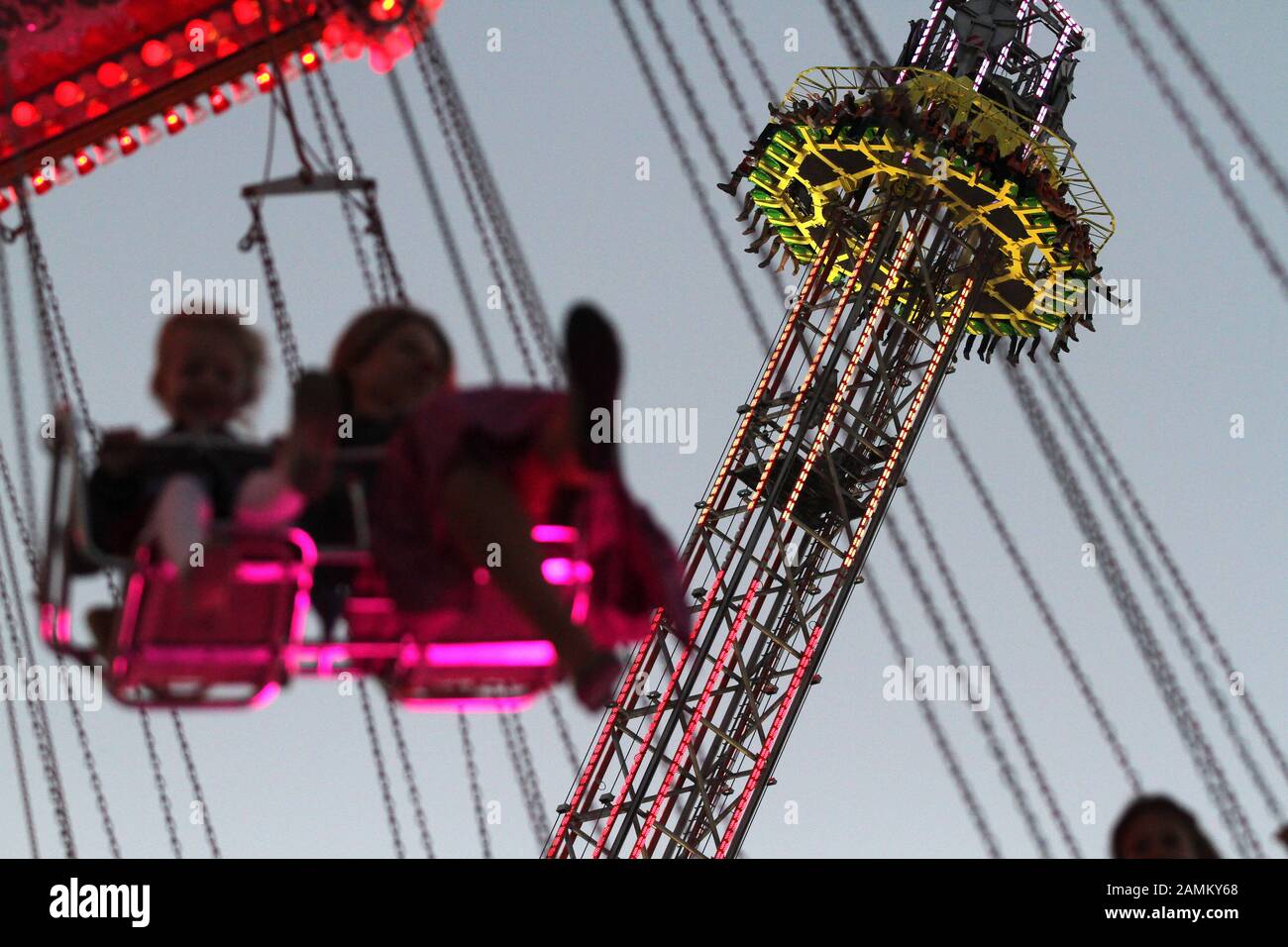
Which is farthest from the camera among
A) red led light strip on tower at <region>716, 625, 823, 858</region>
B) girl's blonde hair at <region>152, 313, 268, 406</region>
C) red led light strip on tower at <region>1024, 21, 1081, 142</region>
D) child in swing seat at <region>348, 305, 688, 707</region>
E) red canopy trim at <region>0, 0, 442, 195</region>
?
red led light strip on tower at <region>1024, 21, 1081, 142</region>

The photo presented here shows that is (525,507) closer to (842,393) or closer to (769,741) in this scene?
(769,741)

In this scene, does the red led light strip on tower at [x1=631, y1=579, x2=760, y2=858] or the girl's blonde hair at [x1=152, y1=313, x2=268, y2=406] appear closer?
the girl's blonde hair at [x1=152, y1=313, x2=268, y2=406]

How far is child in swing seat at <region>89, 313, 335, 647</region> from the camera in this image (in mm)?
6844

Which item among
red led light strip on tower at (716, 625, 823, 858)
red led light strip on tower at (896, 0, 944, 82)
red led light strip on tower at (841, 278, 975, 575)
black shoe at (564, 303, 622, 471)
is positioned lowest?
black shoe at (564, 303, 622, 471)

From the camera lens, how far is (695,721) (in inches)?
664

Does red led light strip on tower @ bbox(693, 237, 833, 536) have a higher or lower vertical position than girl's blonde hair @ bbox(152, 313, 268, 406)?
higher

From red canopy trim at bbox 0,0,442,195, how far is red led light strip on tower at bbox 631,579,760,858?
16.2ft

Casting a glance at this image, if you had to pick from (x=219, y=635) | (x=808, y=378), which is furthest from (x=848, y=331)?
(x=219, y=635)

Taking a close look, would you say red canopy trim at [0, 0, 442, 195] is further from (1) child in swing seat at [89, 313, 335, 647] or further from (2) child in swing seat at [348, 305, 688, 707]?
(2) child in swing seat at [348, 305, 688, 707]

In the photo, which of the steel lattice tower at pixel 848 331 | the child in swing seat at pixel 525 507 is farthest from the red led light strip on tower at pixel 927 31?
the child in swing seat at pixel 525 507

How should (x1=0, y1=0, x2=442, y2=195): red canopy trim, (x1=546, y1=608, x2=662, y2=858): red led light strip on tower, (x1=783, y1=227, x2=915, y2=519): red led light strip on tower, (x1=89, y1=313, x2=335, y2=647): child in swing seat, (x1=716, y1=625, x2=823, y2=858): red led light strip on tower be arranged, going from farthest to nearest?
(x1=783, y1=227, x2=915, y2=519): red led light strip on tower → (x1=546, y1=608, x2=662, y2=858): red led light strip on tower → (x1=716, y1=625, x2=823, y2=858): red led light strip on tower → (x1=0, y1=0, x2=442, y2=195): red canopy trim → (x1=89, y1=313, x2=335, y2=647): child in swing seat

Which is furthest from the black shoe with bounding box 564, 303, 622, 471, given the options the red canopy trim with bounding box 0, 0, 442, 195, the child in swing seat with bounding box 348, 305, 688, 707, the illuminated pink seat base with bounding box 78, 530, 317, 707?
the red canopy trim with bounding box 0, 0, 442, 195

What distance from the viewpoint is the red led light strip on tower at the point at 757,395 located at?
17781mm
